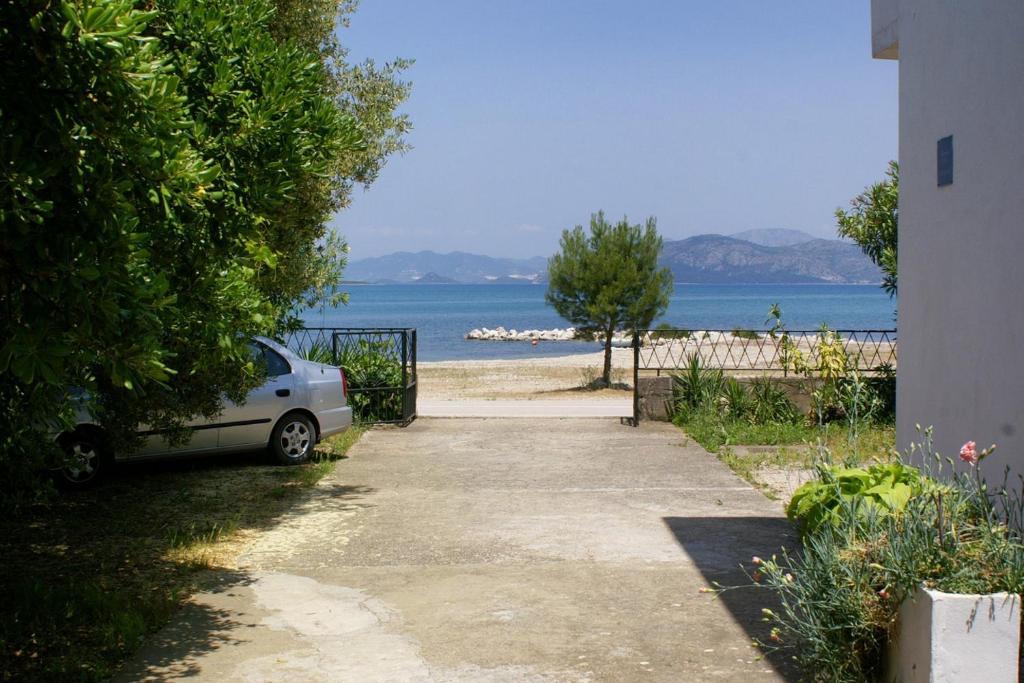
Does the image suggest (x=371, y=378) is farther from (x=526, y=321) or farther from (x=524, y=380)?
(x=526, y=321)

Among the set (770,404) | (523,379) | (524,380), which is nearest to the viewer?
(770,404)

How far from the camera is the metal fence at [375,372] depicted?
16453 mm

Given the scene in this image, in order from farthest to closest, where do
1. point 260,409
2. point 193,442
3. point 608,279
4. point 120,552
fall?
point 608,279, point 260,409, point 193,442, point 120,552

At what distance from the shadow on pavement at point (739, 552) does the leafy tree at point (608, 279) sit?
1819cm

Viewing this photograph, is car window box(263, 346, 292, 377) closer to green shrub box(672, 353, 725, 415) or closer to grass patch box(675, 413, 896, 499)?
grass patch box(675, 413, 896, 499)

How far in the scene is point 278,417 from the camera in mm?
12203

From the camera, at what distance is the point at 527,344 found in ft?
207

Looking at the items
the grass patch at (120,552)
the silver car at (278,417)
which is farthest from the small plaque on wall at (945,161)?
the silver car at (278,417)

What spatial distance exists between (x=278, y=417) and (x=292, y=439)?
1.20ft

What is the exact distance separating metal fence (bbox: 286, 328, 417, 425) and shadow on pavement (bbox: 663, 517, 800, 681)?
26.3 feet

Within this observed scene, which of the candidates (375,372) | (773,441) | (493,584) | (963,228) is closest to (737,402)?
(773,441)

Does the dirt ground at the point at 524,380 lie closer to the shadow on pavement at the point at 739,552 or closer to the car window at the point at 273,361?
the car window at the point at 273,361

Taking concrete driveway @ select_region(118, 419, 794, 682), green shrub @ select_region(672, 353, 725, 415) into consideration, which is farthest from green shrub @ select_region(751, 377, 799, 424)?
concrete driveway @ select_region(118, 419, 794, 682)

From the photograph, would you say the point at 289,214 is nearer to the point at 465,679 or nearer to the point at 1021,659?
the point at 465,679
